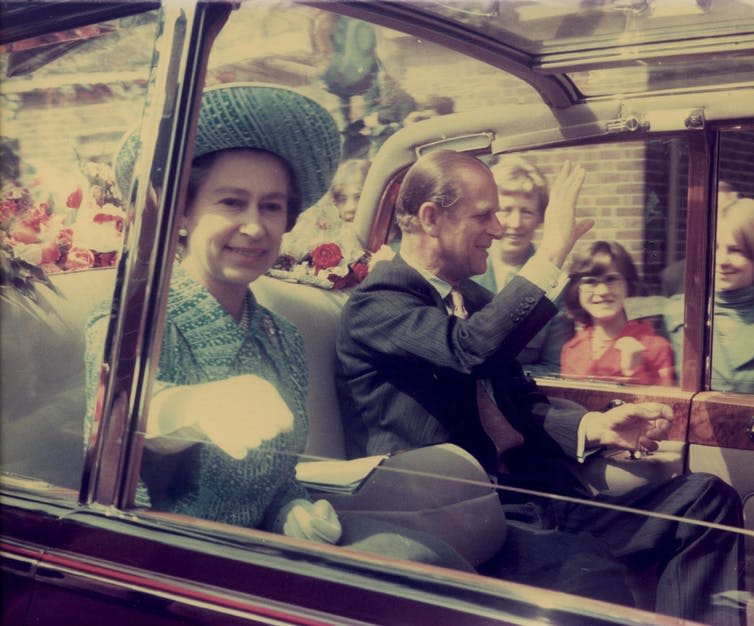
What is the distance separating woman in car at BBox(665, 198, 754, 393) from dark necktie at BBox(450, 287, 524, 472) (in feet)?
2.07

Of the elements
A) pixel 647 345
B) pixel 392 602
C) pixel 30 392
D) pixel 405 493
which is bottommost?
pixel 392 602

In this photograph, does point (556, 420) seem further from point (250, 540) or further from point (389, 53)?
point (389, 53)

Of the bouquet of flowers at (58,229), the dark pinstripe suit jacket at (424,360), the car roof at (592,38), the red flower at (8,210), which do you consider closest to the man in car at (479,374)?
the dark pinstripe suit jacket at (424,360)

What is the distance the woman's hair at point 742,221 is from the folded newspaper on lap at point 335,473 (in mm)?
1113

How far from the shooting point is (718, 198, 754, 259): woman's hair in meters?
Answer: 2.30

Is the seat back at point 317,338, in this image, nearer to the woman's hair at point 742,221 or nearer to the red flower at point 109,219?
the red flower at point 109,219

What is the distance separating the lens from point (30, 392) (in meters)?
2.03

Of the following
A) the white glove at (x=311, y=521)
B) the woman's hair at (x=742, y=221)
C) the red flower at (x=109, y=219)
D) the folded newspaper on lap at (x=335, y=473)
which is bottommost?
the white glove at (x=311, y=521)

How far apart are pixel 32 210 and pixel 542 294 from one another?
1.08 metres

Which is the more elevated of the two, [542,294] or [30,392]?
[542,294]

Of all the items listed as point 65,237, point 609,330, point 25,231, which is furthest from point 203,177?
point 609,330

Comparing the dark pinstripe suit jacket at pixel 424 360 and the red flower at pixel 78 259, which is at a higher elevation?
the red flower at pixel 78 259

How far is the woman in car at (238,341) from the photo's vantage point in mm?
1754

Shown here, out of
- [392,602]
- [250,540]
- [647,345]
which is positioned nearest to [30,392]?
[250,540]
